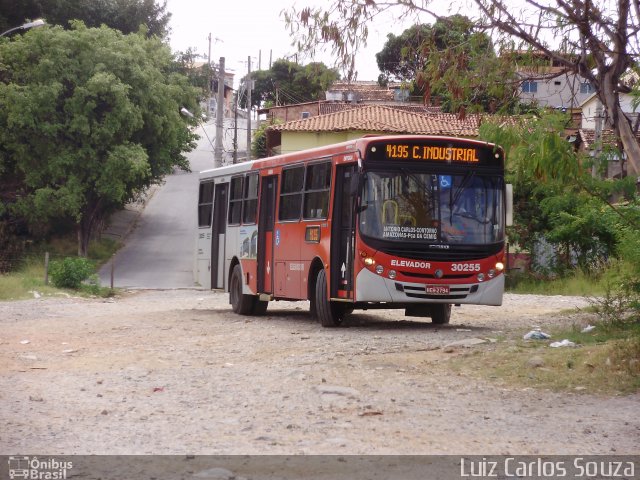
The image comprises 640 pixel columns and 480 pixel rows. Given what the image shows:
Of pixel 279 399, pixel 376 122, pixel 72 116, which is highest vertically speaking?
pixel 376 122

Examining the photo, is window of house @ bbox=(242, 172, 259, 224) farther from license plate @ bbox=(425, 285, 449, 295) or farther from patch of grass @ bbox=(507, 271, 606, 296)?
patch of grass @ bbox=(507, 271, 606, 296)

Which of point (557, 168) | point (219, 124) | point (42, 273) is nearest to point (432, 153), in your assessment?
point (557, 168)

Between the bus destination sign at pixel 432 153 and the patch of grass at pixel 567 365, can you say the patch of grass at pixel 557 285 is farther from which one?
the patch of grass at pixel 567 365

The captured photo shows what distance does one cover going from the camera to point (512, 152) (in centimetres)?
1127

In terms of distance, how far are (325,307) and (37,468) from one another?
36.8ft

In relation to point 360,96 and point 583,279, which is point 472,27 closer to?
point 583,279

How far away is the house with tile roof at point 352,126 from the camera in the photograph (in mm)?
53656

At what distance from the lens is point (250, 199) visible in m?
22.6

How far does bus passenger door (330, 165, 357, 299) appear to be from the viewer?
57.5ft

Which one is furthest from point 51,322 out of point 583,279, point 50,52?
point 50,52

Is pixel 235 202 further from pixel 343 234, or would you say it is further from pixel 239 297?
pixel 343 234

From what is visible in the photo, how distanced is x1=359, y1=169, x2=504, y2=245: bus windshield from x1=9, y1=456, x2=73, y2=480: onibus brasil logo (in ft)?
33.0

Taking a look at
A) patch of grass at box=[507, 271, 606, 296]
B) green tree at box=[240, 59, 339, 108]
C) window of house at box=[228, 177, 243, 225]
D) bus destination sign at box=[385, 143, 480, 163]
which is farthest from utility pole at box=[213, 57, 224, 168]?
green tree at box=[240, 59, 339, 108]

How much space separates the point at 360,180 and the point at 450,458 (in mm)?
9652
